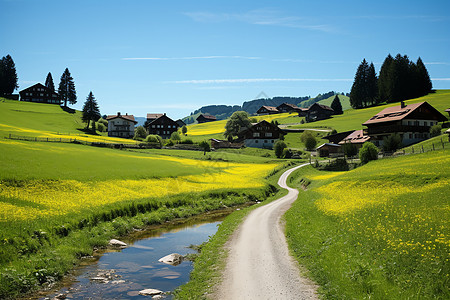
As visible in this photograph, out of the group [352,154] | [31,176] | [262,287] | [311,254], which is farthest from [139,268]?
[352,154]

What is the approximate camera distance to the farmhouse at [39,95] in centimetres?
16538

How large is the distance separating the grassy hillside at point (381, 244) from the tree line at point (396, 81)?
135m

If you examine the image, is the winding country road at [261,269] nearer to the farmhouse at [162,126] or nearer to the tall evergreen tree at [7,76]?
the farmhouse at [162,126]

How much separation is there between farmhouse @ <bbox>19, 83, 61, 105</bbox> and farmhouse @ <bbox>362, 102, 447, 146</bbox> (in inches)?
6354

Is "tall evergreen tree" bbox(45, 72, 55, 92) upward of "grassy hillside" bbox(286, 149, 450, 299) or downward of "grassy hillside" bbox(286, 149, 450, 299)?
upward

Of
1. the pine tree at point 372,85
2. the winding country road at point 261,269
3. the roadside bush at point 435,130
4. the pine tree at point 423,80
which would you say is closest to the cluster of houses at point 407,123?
the roadside bush at point 435,130

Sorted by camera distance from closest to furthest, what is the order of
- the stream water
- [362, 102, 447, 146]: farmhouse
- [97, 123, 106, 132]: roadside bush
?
the stream water
[362, 102, 447, 146]: farmhouse
[97, 123, 106, 132]: roadside bush

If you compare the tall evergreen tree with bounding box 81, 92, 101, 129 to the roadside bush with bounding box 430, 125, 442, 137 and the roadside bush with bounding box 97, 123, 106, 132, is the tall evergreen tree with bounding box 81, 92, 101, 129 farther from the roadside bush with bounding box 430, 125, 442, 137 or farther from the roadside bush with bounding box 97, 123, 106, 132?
the roadside bush with bounding box 430, 125, 442, 137

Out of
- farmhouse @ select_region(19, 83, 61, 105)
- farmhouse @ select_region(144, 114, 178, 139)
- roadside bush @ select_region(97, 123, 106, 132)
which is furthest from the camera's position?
farmhouse @ select_region(19, 83, 61, 105)

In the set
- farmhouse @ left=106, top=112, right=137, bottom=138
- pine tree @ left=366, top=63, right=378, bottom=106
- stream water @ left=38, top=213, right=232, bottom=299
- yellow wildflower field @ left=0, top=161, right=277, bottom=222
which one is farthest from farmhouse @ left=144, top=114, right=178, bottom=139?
stream water @ left=38, top=213, right=232, bottom=299

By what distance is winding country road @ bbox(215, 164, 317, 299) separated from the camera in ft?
46.2

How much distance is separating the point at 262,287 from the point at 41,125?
119811mm

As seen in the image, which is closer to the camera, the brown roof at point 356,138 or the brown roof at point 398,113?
the brown roof at point 398,113

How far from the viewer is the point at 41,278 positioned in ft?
53.5
